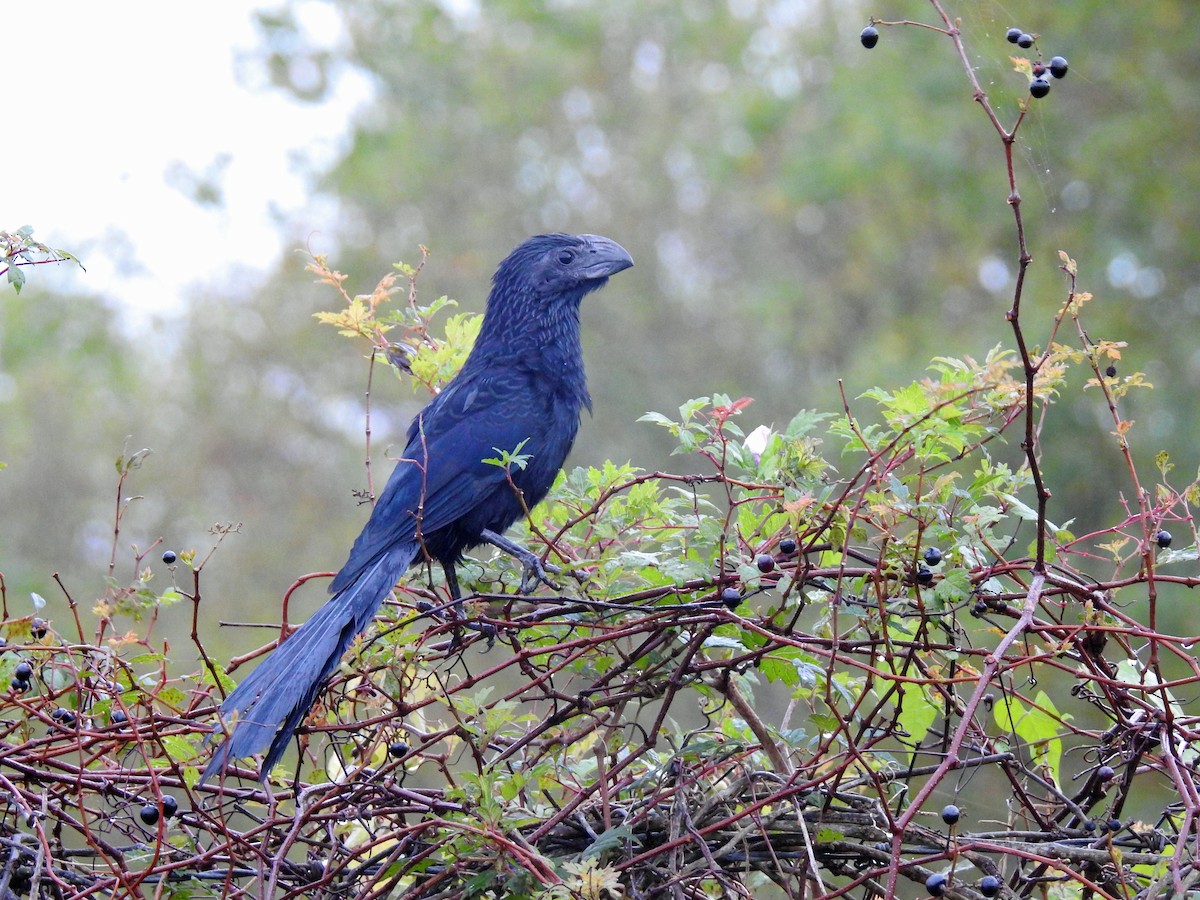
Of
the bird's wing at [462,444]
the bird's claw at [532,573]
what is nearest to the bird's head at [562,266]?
the bird's wing at [462,444]

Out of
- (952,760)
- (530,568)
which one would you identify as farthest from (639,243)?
(952,760)

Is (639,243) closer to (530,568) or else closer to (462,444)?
(462,444)

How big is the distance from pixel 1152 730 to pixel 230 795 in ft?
5.50

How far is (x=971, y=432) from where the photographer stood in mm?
2213

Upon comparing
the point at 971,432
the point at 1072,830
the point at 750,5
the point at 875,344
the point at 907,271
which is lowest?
the point at 1072,830

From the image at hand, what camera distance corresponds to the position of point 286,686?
2531 mm

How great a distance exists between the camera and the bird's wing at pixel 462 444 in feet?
12.1

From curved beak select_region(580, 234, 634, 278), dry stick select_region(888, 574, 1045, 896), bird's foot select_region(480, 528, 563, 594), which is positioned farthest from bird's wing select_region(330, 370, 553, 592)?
dry stick select_region(888, 574, 1045, 896)

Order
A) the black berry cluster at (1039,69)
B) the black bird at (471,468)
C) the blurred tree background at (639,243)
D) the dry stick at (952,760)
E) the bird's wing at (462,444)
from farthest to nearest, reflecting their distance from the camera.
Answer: the blurred tree background at (639,243) → the bird's wing at (462,444) → the black bird at (471,468) → the black berry cluster at (1039,69) → the dry stick at (952,760)

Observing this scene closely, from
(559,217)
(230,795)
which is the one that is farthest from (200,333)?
(230,795)

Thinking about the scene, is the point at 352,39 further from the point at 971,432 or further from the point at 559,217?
the point at 971,432

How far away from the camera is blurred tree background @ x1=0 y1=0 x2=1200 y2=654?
1109cm

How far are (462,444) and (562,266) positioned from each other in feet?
3.40

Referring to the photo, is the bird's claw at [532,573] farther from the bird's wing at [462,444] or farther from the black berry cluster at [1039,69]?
the black berry cluster at [1039,69]
